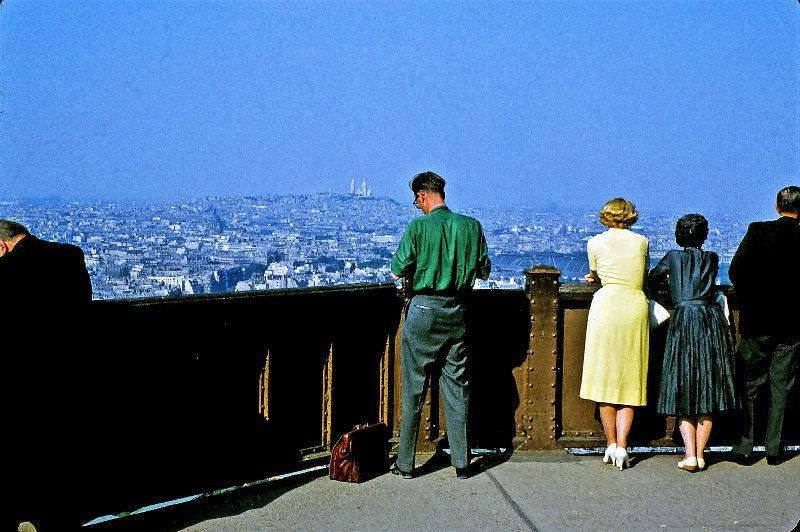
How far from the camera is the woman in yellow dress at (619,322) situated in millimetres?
6570

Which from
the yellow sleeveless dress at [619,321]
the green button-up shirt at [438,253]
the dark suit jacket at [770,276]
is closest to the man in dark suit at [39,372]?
the green button-up shirt at [438,253]

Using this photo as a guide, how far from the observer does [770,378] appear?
6.82 metres

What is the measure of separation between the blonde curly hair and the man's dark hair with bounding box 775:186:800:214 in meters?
1.07

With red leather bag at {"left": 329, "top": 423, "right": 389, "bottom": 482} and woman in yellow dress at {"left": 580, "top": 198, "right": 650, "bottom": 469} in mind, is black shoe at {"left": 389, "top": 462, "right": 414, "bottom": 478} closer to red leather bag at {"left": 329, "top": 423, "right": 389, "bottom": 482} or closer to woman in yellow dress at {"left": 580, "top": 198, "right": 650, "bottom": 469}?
red leather bag at {"left": 329, "top": 423, "right": 389, "bottom": 482}

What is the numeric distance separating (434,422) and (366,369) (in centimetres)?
68

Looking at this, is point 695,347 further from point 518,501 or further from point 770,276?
point 518,501

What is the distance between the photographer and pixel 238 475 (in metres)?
6.12

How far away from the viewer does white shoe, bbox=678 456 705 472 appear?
6578mm

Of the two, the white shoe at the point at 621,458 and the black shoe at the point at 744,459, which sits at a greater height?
the white shoe at the point at 621,458

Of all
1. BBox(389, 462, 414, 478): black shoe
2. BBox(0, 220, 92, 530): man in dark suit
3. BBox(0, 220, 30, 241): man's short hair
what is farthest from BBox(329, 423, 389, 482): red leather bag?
BBox(0, 220, 30, 241): man's short hair

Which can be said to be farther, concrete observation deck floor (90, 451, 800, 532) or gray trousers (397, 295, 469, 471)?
gray trousers (397, 295, 469, 471)

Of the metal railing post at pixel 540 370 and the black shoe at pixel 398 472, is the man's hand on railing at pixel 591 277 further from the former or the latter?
the black shoe at pixel 398 472

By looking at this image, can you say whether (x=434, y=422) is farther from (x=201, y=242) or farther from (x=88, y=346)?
(x=201, y=242)

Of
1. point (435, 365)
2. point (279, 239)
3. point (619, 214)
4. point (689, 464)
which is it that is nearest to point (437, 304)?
point (435, 365)
